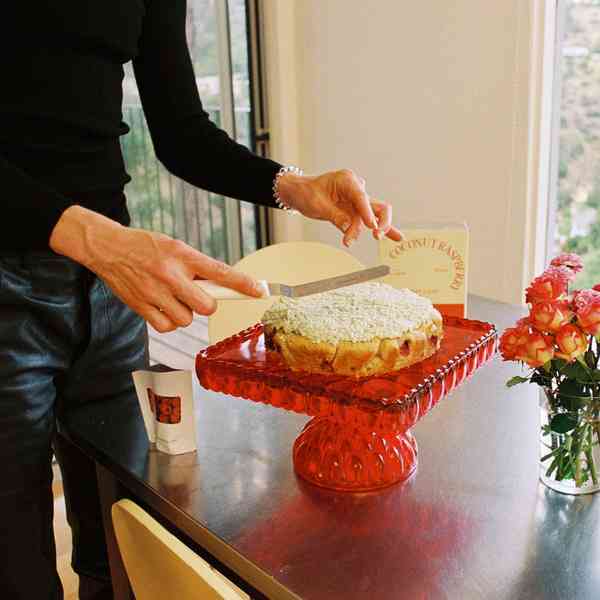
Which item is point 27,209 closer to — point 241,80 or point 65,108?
point 65,108

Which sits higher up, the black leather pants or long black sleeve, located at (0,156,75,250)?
long black sleeve, located at (0,156,75,250)

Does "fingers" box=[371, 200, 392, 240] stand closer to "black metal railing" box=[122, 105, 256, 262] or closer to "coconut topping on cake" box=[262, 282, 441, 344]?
"coconut topping on cake" box=[262, 282, 441, 344]

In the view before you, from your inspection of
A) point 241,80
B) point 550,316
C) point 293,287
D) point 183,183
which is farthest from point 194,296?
point 183,183

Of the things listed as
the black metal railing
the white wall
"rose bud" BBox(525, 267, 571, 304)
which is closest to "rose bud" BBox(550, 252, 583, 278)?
"rose bud" BBox(525, 267, 571, 304)

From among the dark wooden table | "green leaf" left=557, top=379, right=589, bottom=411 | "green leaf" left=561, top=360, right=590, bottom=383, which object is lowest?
the dark wooden table

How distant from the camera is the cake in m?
0.83

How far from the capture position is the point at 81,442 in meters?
1.02

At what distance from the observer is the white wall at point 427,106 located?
2.30 m

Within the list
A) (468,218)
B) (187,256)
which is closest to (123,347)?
(187,256)

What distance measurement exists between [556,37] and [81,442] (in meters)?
1.89

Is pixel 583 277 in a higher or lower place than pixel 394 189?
lower

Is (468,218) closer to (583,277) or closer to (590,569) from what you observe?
(583,277)

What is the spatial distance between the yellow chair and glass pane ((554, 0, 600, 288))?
195 cm

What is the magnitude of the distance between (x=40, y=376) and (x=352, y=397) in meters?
0.46
